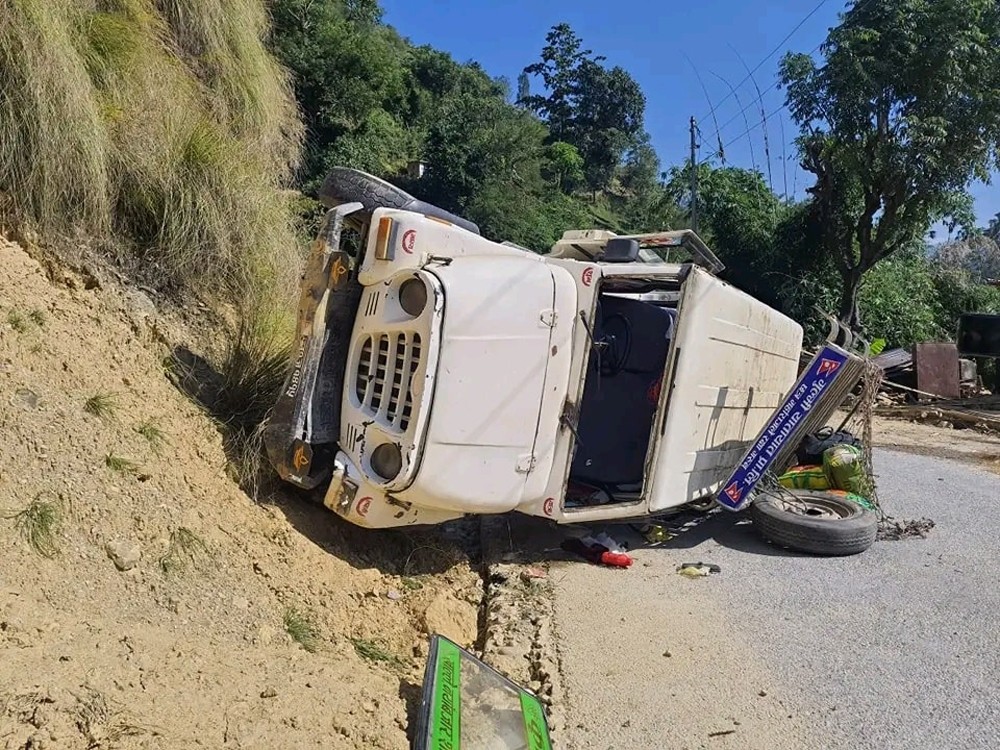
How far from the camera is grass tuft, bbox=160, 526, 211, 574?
116 inches

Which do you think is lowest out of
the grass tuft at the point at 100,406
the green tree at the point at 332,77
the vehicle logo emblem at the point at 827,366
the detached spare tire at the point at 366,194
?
the grass tuft at the point at 100,406

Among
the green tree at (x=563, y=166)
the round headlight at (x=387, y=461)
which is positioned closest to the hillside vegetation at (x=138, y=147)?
the round headlight at (x=387, y=461)

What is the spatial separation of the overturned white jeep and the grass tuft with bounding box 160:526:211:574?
67cm

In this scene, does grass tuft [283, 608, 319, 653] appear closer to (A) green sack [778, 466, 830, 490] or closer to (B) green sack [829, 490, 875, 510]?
(B) green sack [829, 490, 875, 510]

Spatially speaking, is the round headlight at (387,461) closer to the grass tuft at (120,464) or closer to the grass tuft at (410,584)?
the grass tuft at (410,584)

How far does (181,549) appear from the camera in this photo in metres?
3.04

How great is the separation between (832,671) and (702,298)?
6.43 feet

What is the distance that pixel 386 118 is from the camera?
25.0m

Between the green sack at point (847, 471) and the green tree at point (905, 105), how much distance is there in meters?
10.5

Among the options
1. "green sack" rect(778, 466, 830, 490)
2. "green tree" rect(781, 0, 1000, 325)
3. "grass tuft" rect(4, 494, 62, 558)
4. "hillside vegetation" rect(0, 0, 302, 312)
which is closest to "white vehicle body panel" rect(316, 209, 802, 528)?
"grass tuft" rect(4, 494, 62, 558)

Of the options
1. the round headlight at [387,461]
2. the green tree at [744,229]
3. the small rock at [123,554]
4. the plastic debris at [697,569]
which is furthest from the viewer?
the green tree at [744,229]

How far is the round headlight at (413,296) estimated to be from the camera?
361cm

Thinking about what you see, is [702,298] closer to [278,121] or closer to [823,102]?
[278,121]

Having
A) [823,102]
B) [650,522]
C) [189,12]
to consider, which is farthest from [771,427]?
[823,102]
